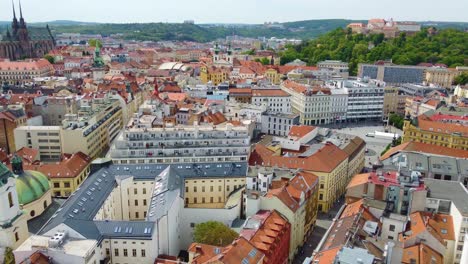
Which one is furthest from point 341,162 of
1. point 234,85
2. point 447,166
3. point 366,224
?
point 234,85

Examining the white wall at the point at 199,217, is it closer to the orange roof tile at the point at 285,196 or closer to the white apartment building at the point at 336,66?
the orange roof tile at the point at 285,196

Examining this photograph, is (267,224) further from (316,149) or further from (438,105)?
(438,105)

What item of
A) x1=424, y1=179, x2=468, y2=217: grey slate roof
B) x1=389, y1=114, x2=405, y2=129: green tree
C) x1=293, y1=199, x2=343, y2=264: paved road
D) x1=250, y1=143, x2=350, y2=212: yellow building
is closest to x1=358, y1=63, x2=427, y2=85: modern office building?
x1=389, y1=114, x2=405, y2=129: green tree

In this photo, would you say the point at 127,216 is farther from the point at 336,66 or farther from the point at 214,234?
the point at 336,66

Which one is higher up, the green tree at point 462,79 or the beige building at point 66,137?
the green tree at point 462,79

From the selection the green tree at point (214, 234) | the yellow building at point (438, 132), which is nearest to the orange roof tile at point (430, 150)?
the yellow building at point (438, 132)

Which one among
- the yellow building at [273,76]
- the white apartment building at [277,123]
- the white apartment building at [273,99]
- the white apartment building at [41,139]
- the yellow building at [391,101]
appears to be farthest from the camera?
the yellow building at [273,76]

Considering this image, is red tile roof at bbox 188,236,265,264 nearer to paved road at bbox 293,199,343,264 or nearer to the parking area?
paved road at bbox 293,199,343,264
